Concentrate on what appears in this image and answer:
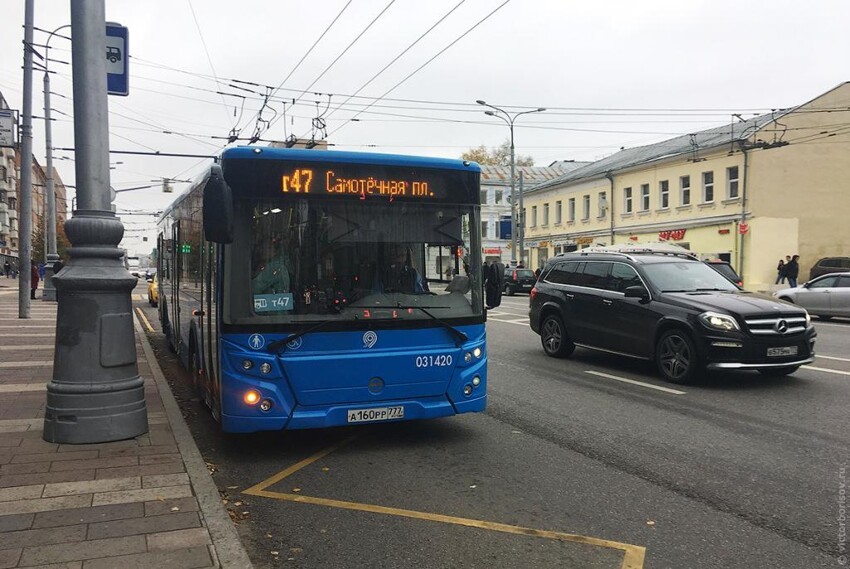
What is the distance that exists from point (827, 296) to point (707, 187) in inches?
743

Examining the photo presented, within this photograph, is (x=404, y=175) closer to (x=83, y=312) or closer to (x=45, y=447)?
(x=83, y=312)

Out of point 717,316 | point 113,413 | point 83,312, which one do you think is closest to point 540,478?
point 113,413

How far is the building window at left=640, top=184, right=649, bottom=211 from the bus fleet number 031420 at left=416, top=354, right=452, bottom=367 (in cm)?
3747

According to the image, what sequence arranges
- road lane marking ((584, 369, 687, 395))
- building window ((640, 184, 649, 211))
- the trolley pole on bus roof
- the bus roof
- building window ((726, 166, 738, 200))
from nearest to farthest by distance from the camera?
1. the bus roof
2. the trolley pole on bus roof
3. road lane marking ((584, 369, 687, 395))
4. building window ((726, 166, 738, 200))
5. building window ((640, 184, 649, 211))

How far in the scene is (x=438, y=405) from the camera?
237 inches

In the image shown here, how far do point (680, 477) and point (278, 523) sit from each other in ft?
9.85

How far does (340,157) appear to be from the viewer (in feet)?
19.2

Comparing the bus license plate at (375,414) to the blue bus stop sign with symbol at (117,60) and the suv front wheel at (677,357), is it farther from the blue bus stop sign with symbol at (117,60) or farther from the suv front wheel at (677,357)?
the suv front wheel at (677,357)

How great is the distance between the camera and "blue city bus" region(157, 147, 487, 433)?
5.48 m

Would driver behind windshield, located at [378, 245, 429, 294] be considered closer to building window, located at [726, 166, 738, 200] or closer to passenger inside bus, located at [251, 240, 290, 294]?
passenger inside bus, located at [251, 240, 290, 294]

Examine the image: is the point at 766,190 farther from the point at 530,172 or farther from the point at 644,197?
the point at 530,172

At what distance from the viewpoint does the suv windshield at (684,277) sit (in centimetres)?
982

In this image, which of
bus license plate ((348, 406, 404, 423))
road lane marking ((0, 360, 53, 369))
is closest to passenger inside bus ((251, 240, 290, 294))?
bus license plate ((348, 406, 404, 423))

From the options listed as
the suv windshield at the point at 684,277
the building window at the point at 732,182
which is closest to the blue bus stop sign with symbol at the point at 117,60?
the suv windshield at the point at 684,277
